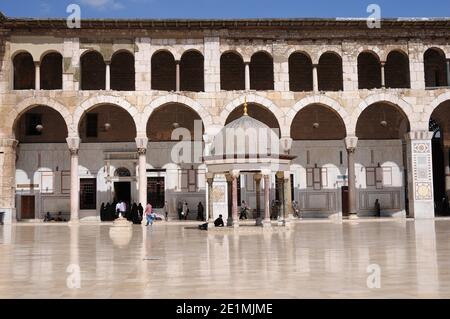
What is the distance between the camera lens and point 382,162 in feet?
92.2

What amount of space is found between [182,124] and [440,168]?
1327cm

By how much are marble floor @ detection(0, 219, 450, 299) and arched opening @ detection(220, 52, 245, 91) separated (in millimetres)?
15653

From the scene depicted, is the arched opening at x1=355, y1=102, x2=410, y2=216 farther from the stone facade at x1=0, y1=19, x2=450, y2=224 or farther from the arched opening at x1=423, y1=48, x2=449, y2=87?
the stone facade at x1=0, y1=19, x2=450, y2=224

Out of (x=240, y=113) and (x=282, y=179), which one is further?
(x=240, y=113)

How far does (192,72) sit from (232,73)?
6.28 ft

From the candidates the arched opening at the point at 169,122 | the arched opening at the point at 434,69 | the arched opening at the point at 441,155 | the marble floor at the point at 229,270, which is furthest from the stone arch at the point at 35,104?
the arched opening at the point at 441,155

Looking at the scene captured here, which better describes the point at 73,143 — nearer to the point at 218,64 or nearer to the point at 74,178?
the point at 74,178

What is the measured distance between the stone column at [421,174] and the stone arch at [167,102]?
888 cm

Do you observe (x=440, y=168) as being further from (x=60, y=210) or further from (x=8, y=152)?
(x=8, y=152)

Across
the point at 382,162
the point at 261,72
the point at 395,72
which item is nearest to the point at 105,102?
the point at 261,72

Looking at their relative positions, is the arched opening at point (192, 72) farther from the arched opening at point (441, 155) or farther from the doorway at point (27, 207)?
the arched opening at point (441, 155)

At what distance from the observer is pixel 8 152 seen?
79.2ft

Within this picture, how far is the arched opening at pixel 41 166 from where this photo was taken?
26938 mm
